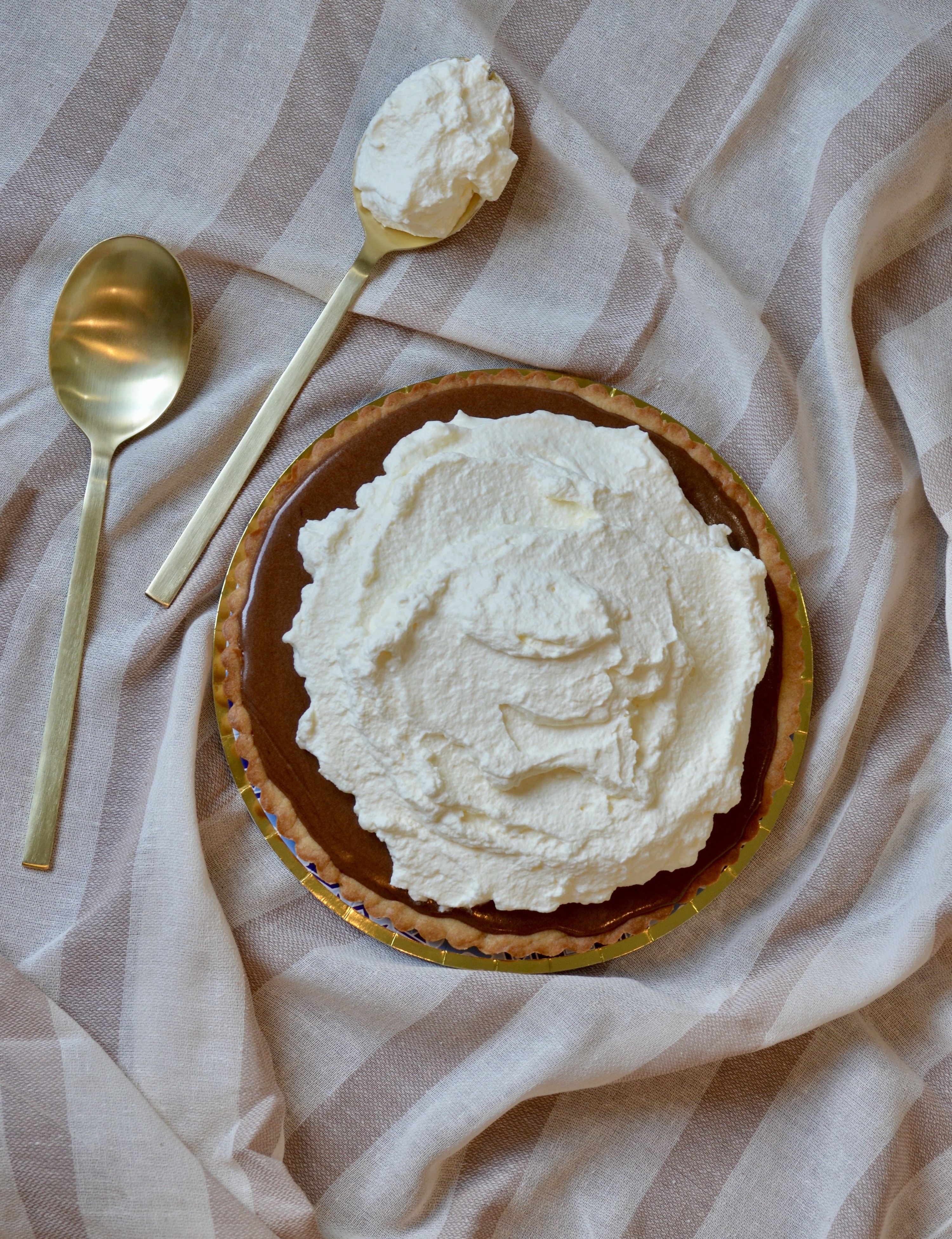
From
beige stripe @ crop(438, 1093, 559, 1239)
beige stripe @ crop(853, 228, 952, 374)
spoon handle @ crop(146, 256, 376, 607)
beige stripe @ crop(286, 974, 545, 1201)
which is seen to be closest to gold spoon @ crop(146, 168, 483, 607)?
spoon handle @ crop(146, 256, 376, 607)

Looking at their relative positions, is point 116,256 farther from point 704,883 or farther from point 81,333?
point 704,883

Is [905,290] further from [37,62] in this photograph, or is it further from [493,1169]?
[493,1169]

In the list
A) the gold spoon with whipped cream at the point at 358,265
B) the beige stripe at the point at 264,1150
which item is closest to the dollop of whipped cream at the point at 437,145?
the gold spoon with whipped cream at the point at 358,265

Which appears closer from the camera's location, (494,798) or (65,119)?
(494,798)

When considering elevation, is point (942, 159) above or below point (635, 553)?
above

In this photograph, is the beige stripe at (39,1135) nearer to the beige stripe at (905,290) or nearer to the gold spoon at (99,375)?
the gold spoon at (99,375)

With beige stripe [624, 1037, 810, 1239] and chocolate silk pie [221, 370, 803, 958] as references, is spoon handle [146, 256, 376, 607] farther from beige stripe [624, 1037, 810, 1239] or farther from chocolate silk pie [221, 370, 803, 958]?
beige stripe [624, 1037, 810, 1239]

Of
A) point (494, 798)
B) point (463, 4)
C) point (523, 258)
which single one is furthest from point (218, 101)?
point (494, 798)
